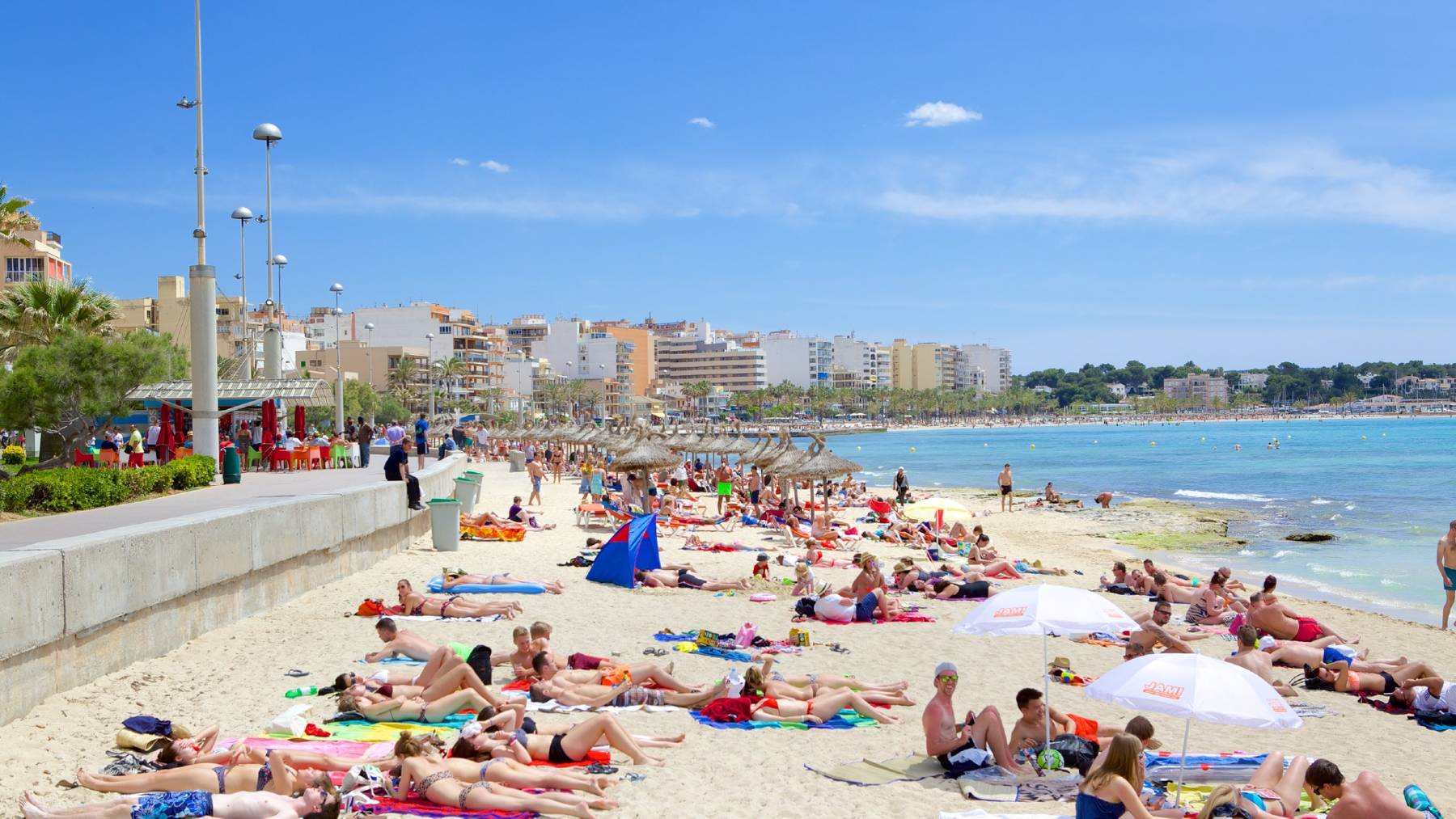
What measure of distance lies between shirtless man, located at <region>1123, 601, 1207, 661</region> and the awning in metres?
16.2

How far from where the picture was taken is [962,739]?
6742mm

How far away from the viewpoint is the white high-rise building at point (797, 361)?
187 metres

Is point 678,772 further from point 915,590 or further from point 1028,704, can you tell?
point 915,590

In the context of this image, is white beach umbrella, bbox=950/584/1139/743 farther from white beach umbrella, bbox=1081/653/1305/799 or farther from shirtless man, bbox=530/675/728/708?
shirtless man, bbox=530/675/728/708

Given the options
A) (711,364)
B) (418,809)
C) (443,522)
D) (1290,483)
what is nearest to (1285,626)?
(418,809)

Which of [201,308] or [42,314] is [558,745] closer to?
[201,308]

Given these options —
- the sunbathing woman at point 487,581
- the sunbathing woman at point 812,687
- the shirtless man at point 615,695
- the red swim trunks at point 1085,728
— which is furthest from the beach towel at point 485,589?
the red swim trunks at point 1085,728

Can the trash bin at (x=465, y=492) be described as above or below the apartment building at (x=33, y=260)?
below

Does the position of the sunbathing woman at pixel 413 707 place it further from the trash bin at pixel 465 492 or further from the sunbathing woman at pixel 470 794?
the trash bin at pixel 465 492

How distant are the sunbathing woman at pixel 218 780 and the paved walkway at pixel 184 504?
7.92 ft

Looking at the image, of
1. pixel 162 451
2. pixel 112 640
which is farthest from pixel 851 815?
pixel 162 451

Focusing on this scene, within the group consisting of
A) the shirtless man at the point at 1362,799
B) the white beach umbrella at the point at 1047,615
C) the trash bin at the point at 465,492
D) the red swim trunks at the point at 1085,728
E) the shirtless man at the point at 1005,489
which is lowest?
the shirtless man at the point at 1005,489

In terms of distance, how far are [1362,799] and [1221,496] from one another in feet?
124

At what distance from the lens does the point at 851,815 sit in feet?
19.4
